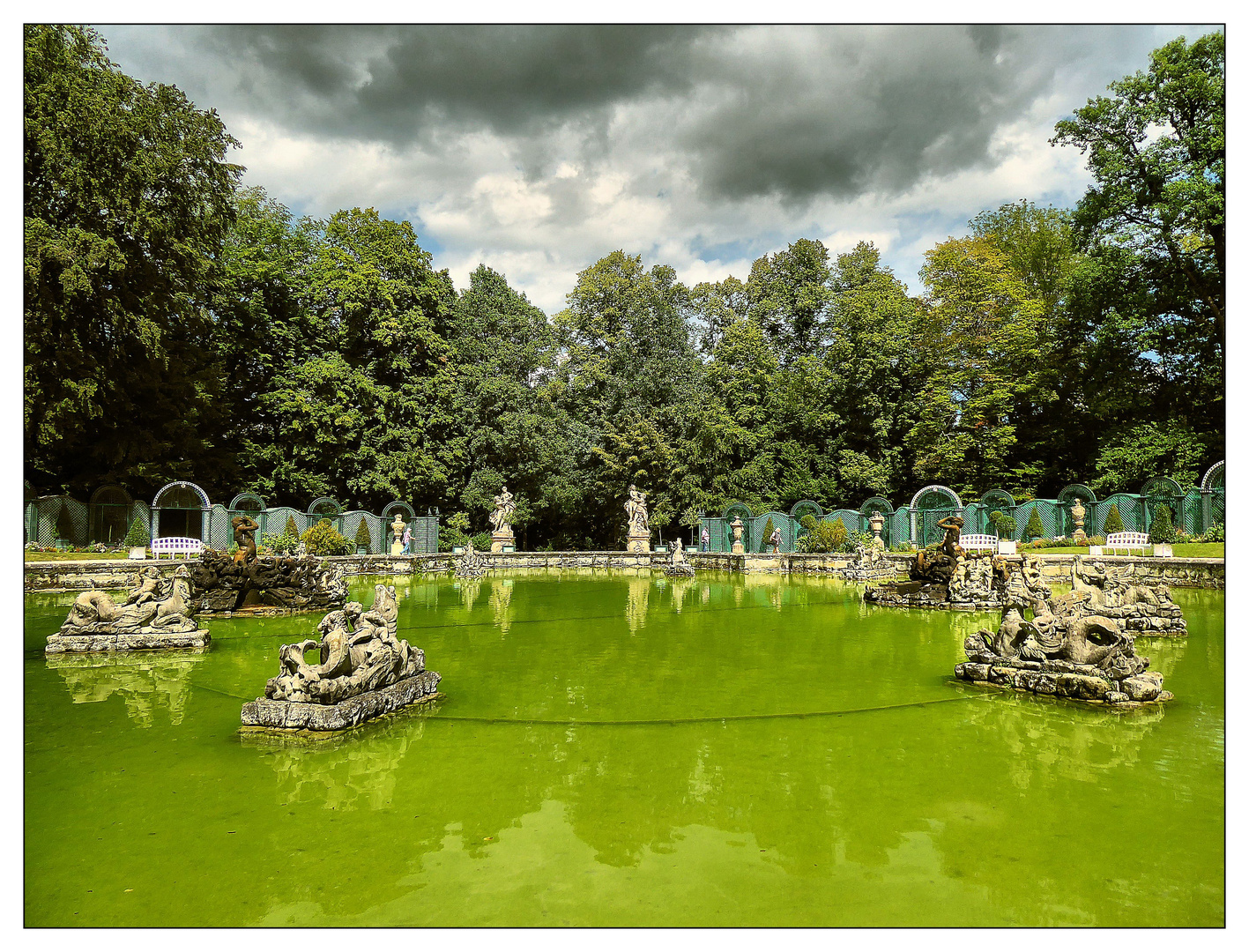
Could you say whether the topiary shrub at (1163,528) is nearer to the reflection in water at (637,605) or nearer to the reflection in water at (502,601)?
the reflection in water at (637,605)

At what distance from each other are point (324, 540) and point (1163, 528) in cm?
2592

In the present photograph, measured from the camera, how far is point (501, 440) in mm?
32500

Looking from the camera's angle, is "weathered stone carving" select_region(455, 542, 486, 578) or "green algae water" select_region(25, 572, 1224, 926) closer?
"green algae water" select_region(25, 572, 1224, 926)

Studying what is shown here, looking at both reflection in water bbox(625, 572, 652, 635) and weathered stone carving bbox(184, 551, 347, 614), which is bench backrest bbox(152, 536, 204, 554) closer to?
weathered stone carving bbox(184, 551, 347, 614)

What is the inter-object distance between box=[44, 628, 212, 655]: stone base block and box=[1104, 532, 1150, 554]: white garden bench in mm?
21527

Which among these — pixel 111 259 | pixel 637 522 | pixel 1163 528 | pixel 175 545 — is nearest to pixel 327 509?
pixel 175 545

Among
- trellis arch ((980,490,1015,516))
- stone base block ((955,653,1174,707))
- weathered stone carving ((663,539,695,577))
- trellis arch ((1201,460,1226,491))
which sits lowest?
weathered stone carving ((663,539,695,577))

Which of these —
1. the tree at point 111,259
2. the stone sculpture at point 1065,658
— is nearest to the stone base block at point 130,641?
the stone sculpture at point 1065,658

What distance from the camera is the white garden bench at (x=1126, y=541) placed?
20.3 m

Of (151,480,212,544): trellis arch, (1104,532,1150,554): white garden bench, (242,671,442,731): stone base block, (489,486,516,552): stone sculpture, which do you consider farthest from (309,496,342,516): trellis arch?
(1104,532,1150,554): white garden bench

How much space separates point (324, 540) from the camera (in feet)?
76.8

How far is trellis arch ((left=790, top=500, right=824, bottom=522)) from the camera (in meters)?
29.6

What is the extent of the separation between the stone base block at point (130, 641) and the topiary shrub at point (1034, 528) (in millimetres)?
26192

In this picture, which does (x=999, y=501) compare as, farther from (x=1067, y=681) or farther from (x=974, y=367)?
(x=1067, y=681)
